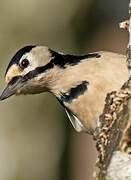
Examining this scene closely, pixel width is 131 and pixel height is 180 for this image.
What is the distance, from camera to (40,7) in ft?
29.6

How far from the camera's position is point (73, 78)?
22.5 ft

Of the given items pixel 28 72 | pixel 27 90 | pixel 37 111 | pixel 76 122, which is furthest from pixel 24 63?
pixel 37 111

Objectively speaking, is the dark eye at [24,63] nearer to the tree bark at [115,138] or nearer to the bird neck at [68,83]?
the bird neck at [68,83]

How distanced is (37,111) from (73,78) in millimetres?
2093

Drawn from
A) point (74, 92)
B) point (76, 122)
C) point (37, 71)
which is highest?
point (37, 71)

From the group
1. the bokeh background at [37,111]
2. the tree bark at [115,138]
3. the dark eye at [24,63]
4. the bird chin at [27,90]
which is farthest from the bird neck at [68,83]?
the bokeh background at [37,111]

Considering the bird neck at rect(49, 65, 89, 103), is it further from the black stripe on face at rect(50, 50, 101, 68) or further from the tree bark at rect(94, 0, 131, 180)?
the tree bark at rect(94, 0, 131, 180)

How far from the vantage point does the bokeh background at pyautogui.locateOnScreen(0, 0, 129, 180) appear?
8.66m

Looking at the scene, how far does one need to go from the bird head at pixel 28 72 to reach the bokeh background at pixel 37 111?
1635 millimetres

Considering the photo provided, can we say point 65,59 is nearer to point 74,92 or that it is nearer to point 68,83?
point 68,83

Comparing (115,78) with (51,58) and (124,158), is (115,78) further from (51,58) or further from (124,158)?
(124,158)

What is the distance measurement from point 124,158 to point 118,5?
10.5 m

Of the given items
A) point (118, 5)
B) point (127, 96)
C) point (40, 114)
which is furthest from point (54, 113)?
point (118, 5)

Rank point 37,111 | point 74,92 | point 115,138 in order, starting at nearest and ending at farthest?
point 115,138 → point 74,92 → point 37,111
